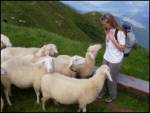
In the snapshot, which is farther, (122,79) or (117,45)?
(122,79)

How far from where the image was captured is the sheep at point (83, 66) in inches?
563

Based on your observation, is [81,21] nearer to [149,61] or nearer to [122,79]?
[149,61]

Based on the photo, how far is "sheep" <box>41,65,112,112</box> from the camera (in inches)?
496

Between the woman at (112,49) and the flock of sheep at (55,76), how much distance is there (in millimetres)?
715

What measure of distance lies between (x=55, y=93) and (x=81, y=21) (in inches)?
1937

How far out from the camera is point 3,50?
1520 cm

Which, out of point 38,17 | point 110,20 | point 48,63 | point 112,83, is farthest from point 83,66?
point 38,17

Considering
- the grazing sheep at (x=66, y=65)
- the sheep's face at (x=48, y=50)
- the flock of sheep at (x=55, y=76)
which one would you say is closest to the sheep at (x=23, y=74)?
the flock of sheep at (x=55, y=76)

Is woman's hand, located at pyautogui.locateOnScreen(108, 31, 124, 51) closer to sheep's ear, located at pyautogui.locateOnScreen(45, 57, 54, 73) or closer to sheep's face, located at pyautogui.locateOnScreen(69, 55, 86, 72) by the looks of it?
sheep's face, located at pyautogui.locateOnScreen(69, 55, 86, 72)

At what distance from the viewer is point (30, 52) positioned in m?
15.3

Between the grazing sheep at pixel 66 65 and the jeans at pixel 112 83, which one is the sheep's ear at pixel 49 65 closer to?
the grazing sheep at pixel 66 65

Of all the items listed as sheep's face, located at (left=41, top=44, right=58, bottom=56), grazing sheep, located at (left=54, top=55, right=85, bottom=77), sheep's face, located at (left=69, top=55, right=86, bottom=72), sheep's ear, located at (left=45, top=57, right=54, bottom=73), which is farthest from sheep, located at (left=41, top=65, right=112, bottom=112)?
sheep's face, located at (left=41, top=44, right=58, bottom=56)

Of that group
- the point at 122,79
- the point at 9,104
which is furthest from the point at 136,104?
the point at 9,104

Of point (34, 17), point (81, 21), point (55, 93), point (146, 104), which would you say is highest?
point (55, 93)
